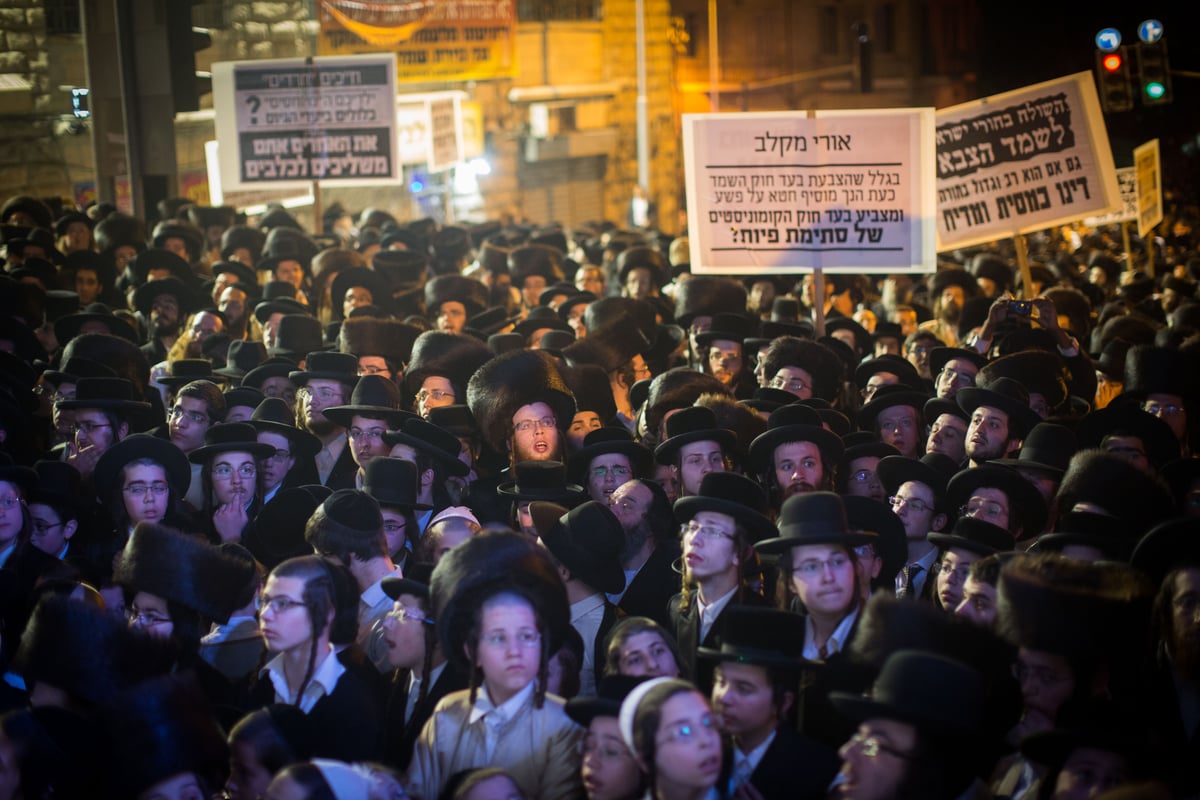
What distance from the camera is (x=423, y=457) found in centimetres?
791

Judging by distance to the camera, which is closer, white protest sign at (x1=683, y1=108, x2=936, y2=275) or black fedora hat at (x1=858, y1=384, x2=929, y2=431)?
black fedora hat at (x1=858, y1=384, x2=929, y2=431)

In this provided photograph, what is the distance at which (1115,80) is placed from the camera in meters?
24.0

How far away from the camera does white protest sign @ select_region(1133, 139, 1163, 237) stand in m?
17.2

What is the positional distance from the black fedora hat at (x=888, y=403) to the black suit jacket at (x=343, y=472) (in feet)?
10.2

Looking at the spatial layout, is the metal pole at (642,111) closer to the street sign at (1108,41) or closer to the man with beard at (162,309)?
the street sign at (1108,41)

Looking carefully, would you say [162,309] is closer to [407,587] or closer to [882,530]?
[407,587]

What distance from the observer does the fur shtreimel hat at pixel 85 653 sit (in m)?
5.19

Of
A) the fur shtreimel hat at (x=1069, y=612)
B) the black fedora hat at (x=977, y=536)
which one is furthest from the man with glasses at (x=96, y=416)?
the fur shtreimel hat at (x=1069, y=612)

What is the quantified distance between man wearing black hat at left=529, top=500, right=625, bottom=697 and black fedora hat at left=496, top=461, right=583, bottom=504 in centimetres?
66

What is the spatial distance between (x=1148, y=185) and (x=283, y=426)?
1256cm

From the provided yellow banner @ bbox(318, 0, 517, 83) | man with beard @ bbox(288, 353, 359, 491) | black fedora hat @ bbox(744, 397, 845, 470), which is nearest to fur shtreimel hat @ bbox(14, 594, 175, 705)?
black fedora hat @ bbox(744, 397, 845, 470)

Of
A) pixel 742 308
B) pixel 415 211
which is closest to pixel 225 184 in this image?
pixel 742 308

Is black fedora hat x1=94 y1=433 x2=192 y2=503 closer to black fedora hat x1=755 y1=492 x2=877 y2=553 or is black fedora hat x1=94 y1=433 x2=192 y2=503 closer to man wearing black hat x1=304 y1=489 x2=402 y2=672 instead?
man wearing black hat x1=304 y1=489 x2=402 y2=672

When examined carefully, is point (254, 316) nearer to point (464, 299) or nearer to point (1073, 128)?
point (464, 299)
